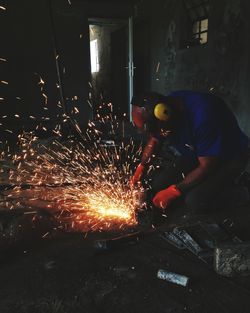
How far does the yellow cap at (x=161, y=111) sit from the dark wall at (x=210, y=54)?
377cm

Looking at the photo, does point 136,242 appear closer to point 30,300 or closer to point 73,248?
point 73,248

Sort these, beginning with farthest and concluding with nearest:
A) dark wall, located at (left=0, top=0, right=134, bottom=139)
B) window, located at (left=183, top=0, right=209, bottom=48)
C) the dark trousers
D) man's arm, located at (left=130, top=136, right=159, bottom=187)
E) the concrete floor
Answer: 1. dark wall, located at (left=0, top=0, right=134, bottom=139)
2. window, located at (left=183, top=0, right=209, bottom=48)
3. man's arm, located at (left=130, top=136, right=159, bottom=187)
4. the dark trousers
5. the concrete floor

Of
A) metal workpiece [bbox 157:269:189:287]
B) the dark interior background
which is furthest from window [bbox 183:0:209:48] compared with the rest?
metal workpiece [bbox 157:269:189:287]

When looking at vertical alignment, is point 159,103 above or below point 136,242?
above

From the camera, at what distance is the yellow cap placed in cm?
293

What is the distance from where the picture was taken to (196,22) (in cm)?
804

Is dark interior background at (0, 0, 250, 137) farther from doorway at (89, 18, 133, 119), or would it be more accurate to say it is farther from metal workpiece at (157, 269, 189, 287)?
metal workpiece at (157, 269, 189, 287)

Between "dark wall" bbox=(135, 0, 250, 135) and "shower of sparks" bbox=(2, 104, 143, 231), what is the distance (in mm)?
2246

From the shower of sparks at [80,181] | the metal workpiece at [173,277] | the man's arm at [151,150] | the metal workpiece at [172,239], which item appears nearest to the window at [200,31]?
the shower of sparks at [80,181]

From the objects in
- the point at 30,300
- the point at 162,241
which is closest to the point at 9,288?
the point at 30,300

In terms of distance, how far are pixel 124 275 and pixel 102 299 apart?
317 millimetres

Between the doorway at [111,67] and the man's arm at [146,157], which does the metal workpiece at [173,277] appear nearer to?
the man's arm at [146,157]

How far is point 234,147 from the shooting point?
138 inches

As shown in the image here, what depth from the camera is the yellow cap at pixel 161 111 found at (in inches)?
115
